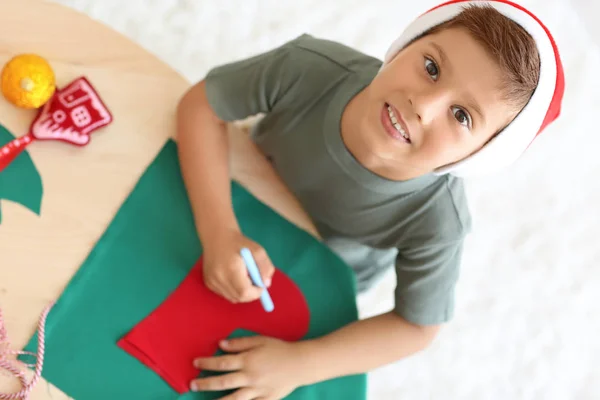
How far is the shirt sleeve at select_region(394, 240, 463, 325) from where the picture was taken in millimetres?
627

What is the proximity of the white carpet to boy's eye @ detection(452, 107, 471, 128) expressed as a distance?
55 centimetres

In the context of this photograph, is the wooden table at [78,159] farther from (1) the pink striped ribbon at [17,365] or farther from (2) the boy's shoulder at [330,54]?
(2) the boy's shoulder at [330,54]

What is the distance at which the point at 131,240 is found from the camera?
581mm

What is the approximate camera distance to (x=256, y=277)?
586 mm

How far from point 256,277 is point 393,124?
0.21m

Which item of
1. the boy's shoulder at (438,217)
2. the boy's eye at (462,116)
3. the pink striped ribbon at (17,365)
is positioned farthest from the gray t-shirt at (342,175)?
the pink striped ribbon at (17,365)

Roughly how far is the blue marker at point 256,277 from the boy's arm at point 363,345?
6cm

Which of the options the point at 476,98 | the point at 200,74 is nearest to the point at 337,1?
the point at 200,74

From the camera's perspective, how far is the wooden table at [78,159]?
54 centimetres

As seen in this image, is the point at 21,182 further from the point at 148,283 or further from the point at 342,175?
the point at 342,175

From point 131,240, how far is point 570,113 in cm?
96

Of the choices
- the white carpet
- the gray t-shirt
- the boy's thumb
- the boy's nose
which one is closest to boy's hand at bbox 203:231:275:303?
the boy's thumb

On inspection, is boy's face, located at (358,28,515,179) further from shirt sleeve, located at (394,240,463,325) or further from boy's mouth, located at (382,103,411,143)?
shirt sleeve, located at (394,240,463,325)

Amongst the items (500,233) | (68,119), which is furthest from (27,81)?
(500,233)
